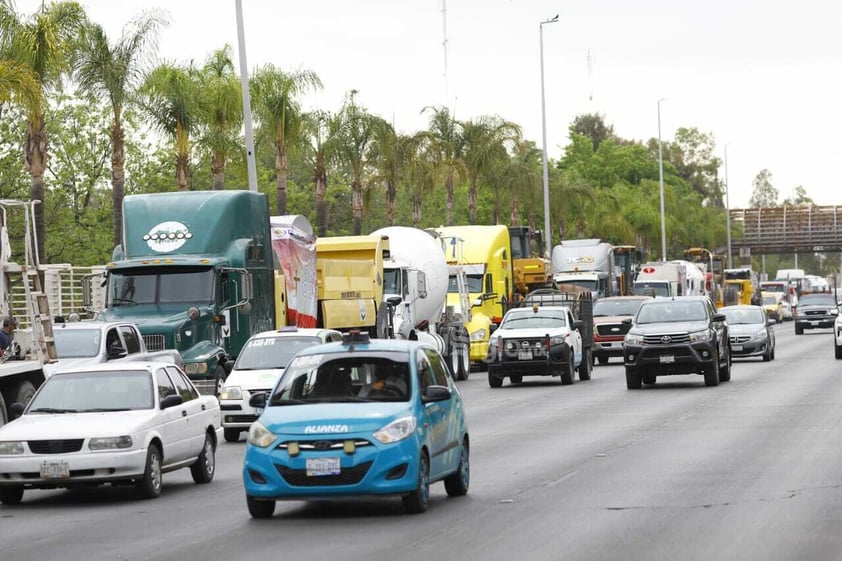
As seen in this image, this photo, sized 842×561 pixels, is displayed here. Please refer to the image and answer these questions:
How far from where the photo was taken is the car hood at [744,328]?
151ft

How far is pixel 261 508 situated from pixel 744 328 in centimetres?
3381

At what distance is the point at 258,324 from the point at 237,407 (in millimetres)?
7038

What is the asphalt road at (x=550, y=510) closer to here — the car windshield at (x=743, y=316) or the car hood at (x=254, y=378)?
the car hood at (x=254, y=378)

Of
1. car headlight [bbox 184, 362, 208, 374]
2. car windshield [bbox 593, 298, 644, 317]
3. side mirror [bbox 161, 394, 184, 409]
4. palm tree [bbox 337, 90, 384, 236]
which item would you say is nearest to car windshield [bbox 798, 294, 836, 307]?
palm tree [bbox 337, 90, 384, 236]

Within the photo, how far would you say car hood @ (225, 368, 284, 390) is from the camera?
2388 cm

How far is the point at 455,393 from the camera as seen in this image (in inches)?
611

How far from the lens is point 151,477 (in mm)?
16516

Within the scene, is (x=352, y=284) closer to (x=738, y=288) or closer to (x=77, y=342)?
(x=77, y=342)

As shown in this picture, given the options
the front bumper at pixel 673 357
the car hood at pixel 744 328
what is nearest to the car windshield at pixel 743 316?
the car hood at pixel 744 328

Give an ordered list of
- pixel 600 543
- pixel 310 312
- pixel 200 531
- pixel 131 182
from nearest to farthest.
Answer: pixel 600 543
pixel 200 531
pixel 310 312
pixel 131 182

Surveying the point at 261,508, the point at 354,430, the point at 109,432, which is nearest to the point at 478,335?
the point at 109,432

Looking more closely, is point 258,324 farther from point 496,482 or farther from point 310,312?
point 496,482

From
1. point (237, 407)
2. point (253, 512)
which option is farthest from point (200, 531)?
point (237, 407)

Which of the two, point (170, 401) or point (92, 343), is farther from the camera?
point (92, 343)
